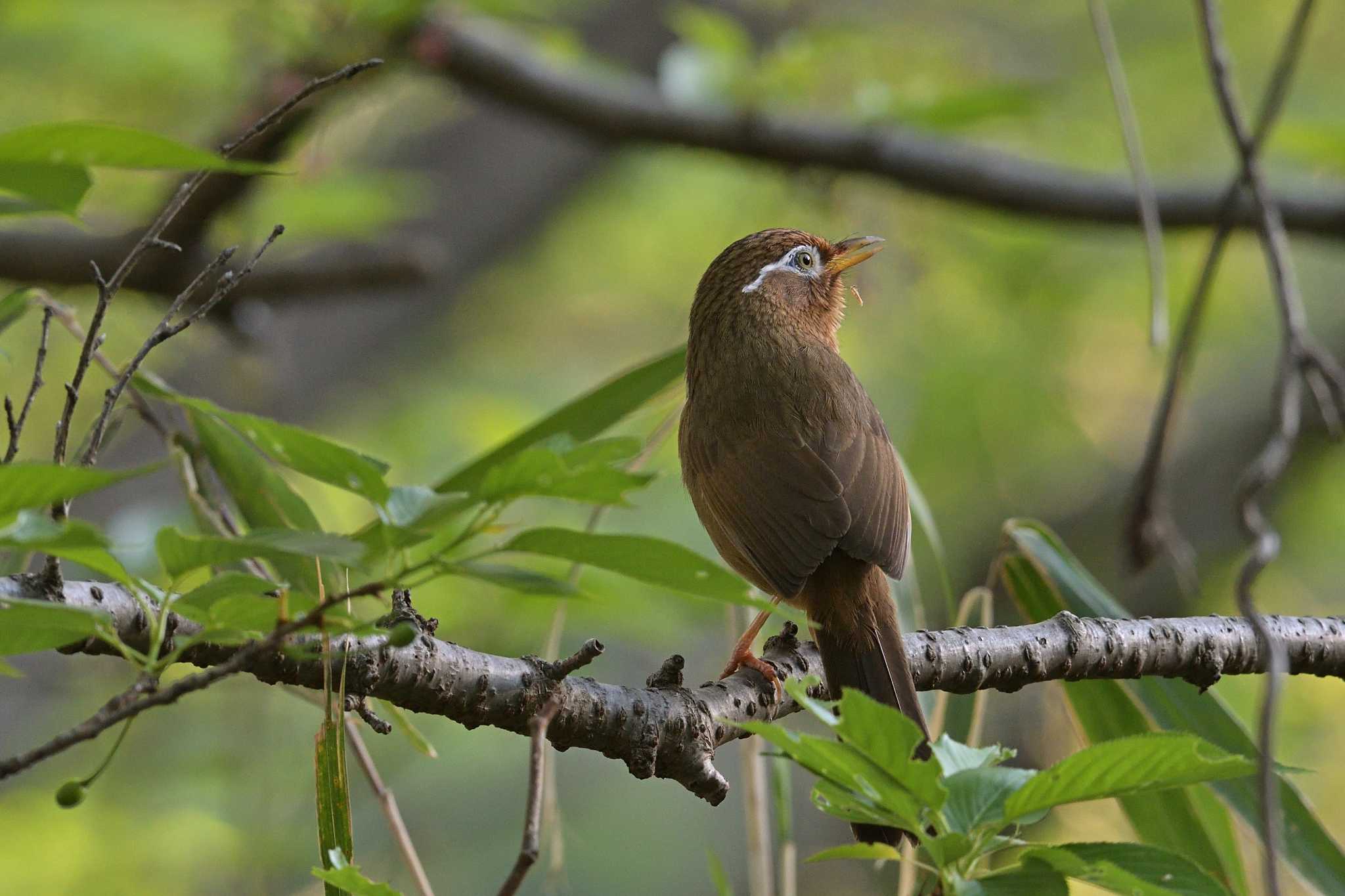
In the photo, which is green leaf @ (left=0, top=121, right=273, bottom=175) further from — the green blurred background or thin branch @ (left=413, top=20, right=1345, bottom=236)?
thin branch @ (left=413, top=20, right=1345, bottom=236)

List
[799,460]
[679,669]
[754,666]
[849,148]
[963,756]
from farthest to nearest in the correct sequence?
[849,148]
[799,460]
[754,666]
[679,669]
[963,756]

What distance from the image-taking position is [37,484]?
1.55 m

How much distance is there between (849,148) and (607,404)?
3.76 meters

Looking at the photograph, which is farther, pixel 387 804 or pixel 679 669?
pixel 387 804

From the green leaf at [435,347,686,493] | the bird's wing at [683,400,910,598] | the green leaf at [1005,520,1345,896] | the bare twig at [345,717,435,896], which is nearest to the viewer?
the bare twig at [345,717,435,896]

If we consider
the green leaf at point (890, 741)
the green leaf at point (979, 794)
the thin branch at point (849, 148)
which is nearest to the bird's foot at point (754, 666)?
the green leaf at point (979, 794)

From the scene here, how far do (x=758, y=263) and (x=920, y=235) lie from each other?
4.79 m

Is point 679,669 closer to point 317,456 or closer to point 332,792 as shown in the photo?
point 332,792

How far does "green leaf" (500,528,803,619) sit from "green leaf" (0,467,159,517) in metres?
0.47

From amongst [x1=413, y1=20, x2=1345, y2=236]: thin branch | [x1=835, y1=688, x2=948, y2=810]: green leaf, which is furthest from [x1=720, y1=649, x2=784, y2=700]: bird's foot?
[x1=413, y1=20, x2=1345, y2=236]: thin branch

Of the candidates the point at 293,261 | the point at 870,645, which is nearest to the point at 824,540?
the point at 870,645

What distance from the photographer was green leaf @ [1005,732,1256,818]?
1.87 metres

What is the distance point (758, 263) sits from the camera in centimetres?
484

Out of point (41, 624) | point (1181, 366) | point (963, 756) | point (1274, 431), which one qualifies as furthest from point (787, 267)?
point (41, 624)
